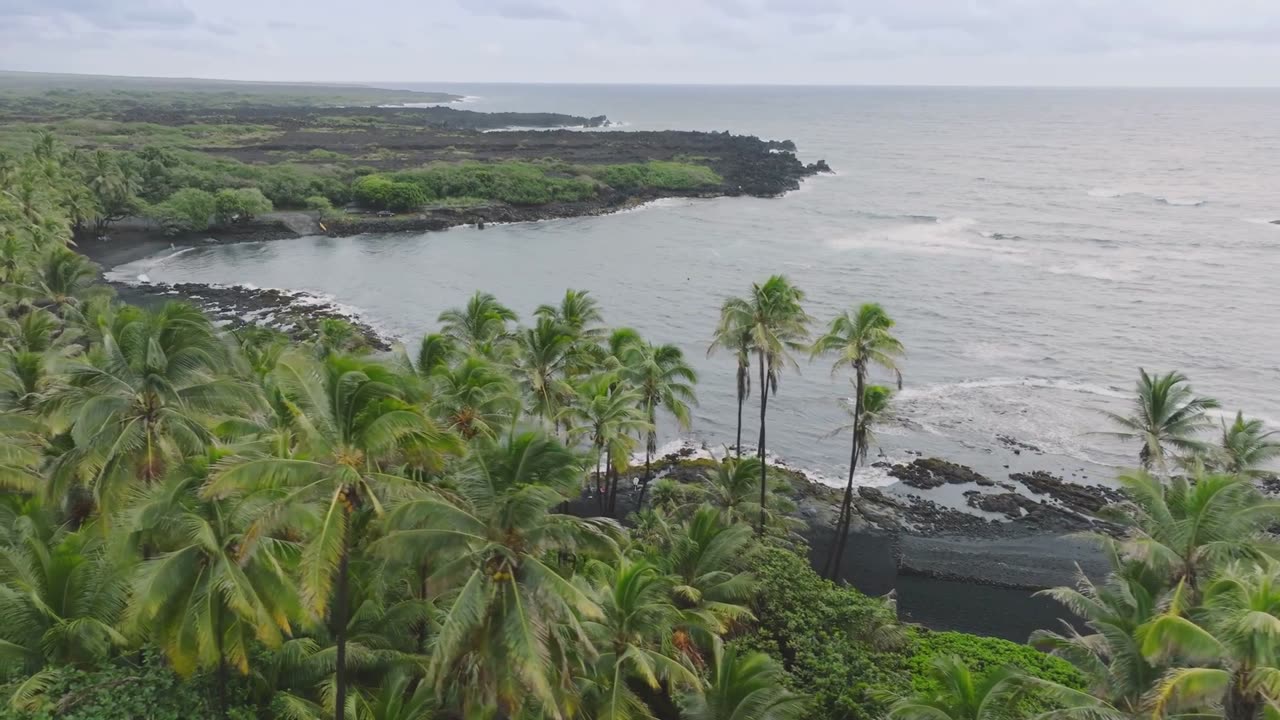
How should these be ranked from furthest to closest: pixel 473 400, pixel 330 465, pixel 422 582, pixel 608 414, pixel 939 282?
pixel 939 282 → pixel 608 414 → pixel 473 400 → pixel 422 582 → pixel 330 465

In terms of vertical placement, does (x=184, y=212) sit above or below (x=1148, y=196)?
below

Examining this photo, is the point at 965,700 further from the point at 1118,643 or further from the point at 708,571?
the point at 708,571

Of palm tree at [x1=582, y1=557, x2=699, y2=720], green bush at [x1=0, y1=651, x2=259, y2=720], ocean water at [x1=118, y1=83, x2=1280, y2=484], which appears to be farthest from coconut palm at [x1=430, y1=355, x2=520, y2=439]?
ocean water at [x1=118, y1=83, x2=1280, y2=484]

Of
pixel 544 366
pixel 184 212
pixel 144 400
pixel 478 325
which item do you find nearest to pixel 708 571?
pixel 544 366

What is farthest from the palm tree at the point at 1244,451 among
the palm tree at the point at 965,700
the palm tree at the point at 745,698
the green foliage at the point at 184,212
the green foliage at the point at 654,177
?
the green foliage at the point at 654,177

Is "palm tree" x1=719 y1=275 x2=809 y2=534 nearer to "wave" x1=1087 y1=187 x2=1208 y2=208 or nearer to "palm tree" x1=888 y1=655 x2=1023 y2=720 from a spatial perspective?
"palm tree" x1=888 y1=655 x2=1023 y2=720

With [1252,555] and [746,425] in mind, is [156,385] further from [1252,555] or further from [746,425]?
[746,425]
